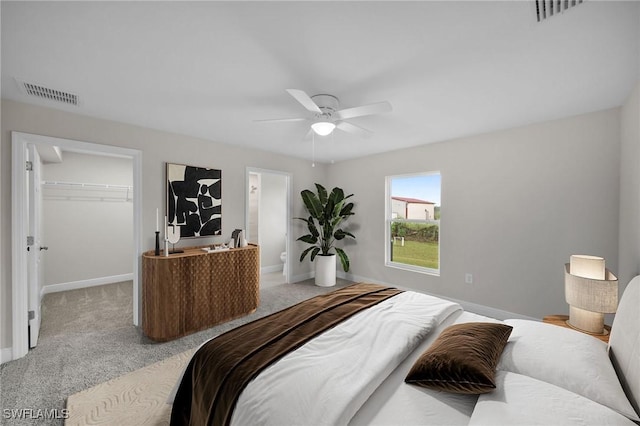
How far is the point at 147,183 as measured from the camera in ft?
10.3

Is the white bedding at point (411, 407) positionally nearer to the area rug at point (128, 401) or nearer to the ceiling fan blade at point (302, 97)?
the area rug at point (128, 401)

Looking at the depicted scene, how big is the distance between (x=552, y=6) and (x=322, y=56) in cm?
124

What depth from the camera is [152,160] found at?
126 inches

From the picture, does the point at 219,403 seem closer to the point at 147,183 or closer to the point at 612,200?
the point at 147,183

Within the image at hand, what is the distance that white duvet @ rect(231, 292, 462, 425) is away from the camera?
0.99m

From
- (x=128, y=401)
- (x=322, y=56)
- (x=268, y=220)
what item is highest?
(x=322, y=56)

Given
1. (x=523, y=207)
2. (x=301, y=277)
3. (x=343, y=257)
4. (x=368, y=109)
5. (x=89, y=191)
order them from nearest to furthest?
(x=368, y=109)
(x=523, y=207)
(x=89, y=191)
(x=343, y=257)
(x=301, y=277)

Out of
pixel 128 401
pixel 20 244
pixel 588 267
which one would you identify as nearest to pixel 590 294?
pixel 588 267

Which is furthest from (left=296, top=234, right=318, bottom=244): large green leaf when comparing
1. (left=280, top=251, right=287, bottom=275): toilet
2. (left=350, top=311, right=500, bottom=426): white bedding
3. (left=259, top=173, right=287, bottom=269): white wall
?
(left=350, top=311, right=500, bottom=426): white bedding

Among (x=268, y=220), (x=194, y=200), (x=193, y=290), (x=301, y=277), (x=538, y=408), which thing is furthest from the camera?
(x=268, y=220)

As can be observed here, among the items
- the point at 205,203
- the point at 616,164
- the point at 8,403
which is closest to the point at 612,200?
the point at 616,164

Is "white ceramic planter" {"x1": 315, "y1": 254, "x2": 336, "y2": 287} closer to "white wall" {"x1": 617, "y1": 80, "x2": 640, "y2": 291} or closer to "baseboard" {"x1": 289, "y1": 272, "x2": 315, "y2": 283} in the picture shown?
"baseboard" {"x1": 289, "y1": 272, "x2": 315, "y2": 283}

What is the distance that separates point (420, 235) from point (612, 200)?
83.7 inches

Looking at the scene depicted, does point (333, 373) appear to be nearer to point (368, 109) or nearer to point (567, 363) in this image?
point (567, 363)
